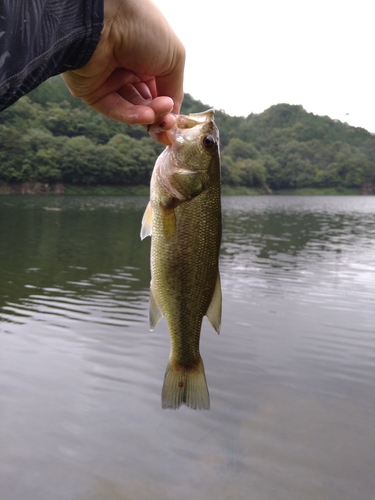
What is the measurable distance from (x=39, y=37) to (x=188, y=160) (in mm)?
1183

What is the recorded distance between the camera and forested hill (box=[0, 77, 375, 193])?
8012 cm

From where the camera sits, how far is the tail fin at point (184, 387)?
2.84 meters

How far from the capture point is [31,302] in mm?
13242

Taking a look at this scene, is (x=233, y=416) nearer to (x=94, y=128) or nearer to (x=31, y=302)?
(x=31, y=302)

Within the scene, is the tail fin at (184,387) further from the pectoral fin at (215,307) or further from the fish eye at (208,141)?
the fish eye at (208,141)

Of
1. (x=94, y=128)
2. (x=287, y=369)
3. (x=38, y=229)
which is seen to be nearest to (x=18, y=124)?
(x=94, y=128)

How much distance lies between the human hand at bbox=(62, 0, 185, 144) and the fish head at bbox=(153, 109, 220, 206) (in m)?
0.09

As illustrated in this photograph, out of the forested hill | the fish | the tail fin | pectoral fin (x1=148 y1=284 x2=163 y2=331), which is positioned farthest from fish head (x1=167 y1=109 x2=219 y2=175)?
the forested hill

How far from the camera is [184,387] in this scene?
287cm

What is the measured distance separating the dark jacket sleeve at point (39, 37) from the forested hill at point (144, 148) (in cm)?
7890

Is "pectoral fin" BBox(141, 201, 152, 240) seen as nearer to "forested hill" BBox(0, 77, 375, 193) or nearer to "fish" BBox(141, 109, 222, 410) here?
"fish" BBox(141, 109, 222, 410)

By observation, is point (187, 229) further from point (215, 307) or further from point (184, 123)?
point (184, 123)

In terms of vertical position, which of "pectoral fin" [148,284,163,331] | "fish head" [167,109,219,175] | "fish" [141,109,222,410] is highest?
"fish head" [167,109,219,175]

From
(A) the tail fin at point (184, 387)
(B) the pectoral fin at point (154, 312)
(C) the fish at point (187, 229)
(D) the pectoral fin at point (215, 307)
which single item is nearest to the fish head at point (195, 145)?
(C) the fish at point (187, 229)
